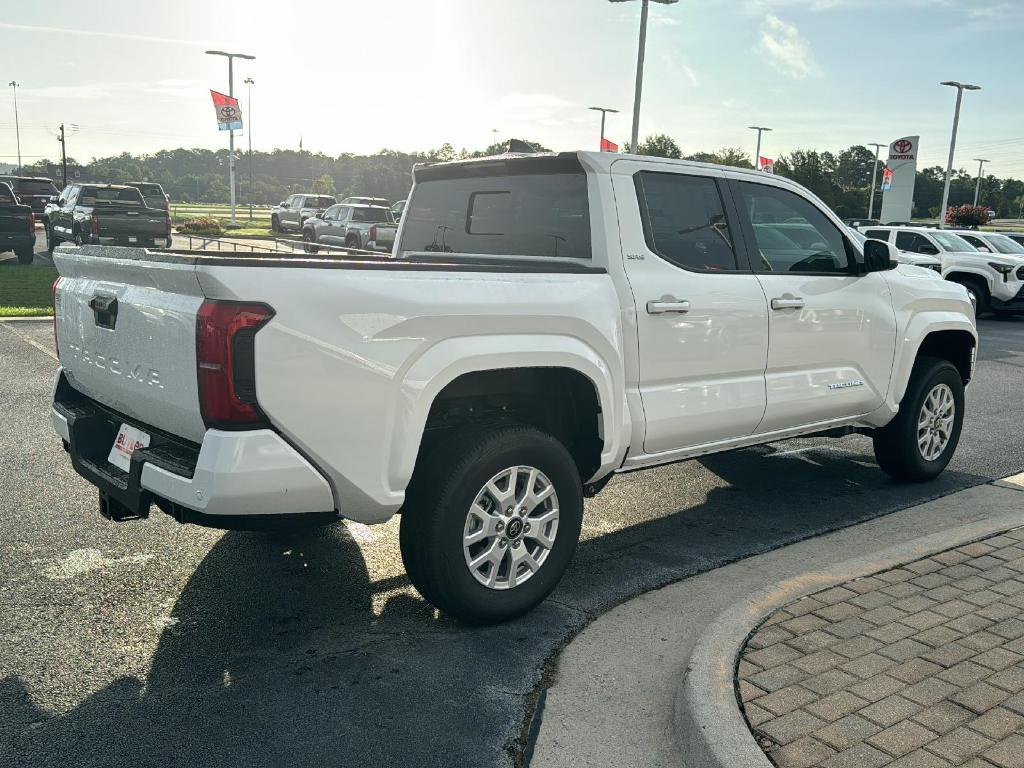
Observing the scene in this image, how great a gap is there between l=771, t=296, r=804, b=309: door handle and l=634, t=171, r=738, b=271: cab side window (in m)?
0.32

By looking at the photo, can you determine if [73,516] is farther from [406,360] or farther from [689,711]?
[689,711]

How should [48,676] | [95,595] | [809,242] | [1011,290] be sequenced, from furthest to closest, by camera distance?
[1011,290]
[809,242]
[95,595]
[48,676]

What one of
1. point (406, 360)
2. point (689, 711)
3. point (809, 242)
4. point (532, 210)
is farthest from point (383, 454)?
point (809, 242)

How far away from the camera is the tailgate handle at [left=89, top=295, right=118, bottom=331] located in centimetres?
367

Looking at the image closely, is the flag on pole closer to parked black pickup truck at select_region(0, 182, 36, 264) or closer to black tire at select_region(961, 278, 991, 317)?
parked black pickup truck at select_region(0, 182, 36, 264)

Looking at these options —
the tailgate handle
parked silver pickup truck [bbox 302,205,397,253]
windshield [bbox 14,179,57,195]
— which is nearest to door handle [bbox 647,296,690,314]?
the tailgate handle

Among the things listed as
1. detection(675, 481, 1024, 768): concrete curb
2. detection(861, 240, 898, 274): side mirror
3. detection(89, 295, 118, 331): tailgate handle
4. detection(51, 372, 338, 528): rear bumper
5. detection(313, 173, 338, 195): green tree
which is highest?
detection(313, 173, 338, 195): green tree

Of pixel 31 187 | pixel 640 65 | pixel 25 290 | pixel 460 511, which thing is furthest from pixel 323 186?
pixel 460 511

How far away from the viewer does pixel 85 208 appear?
21203mm

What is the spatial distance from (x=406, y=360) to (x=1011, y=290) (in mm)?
18174

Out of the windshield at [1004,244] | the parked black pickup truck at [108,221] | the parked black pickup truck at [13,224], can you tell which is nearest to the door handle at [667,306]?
the parked black pickup truck at [108,221]

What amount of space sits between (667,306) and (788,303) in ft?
3.26

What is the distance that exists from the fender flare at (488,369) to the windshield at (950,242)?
17221 mm

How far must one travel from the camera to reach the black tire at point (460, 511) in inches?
145
